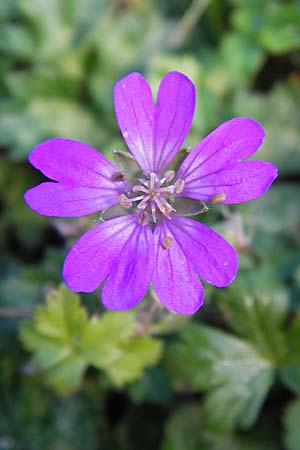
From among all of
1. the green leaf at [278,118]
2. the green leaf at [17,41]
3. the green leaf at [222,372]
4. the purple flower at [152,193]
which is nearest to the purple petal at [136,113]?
the purple flower at [152,193]

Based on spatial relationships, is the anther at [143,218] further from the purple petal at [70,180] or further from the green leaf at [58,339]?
the green leaf at [58,339]

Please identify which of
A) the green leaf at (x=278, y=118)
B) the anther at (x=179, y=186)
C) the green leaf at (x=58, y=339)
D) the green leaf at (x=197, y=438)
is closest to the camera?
the anther at (x=179, y=186)

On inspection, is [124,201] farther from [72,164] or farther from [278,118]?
[278,118]

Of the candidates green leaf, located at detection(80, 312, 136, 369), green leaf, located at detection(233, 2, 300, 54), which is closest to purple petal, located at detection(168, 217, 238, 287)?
green leaf, located at detection(80, 312, 136, 369)

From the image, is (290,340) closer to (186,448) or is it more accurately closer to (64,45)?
(186,448)

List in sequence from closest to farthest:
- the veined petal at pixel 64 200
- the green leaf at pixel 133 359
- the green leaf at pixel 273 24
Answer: the veined petal at pixel 64 200, the green leaf at pixel 133 359, the green leaf at pixel 273 24

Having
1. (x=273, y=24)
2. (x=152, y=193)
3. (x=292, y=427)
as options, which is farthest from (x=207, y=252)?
(x=273, y=24)
